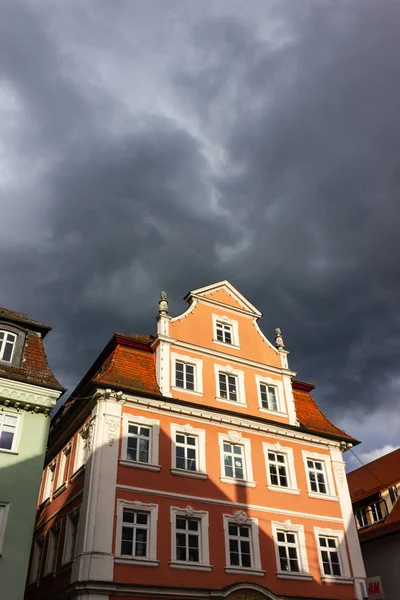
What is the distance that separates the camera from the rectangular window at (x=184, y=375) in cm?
2700

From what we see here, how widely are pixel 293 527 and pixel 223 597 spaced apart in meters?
5.48

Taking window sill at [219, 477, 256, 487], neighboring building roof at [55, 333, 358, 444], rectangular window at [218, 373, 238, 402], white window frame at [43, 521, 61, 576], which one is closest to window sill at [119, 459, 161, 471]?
neighboring building roof at [55, 333, 358, 444]

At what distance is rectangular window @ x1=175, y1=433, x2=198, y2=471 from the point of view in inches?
959

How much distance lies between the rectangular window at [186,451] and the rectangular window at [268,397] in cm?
540

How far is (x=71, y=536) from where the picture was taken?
2317cm

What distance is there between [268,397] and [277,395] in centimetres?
64

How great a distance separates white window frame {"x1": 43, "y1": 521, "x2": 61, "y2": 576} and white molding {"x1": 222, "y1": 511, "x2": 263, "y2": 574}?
7719 mm

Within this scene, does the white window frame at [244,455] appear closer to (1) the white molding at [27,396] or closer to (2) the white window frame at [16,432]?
(1) the white molding at [27,396]

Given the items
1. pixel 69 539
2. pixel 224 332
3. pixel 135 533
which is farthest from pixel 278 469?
pixel 69 539

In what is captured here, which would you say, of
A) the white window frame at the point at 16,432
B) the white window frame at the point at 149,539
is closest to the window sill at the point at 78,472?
the white window frame at the point at 149,539

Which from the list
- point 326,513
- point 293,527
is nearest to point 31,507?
point 293,527

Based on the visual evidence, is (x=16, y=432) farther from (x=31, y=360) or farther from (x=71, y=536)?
(x=71, y=536)

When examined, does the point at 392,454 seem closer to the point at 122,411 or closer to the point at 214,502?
the point at 214,502

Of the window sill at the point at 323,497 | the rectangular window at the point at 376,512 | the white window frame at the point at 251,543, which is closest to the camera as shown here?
the white window frame at the point at 251,543
